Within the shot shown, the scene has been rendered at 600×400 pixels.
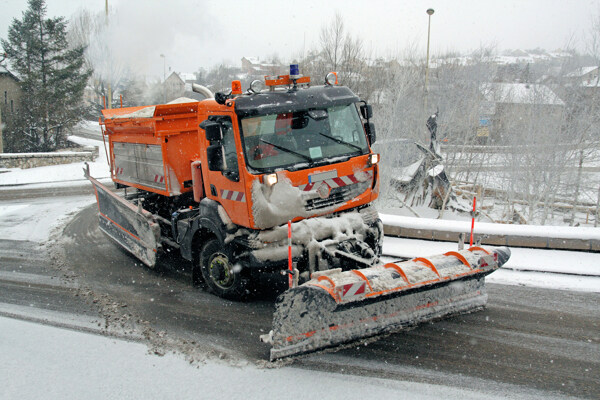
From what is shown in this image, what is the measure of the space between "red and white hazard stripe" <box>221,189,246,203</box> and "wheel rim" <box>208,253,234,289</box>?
2.64ft

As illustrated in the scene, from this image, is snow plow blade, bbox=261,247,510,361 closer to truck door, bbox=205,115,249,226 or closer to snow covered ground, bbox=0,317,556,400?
snow covered ground, bbox=0,317,556,400

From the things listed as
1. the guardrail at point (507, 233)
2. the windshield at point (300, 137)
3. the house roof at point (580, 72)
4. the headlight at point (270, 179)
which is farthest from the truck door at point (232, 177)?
the house roof at point (580, 72)

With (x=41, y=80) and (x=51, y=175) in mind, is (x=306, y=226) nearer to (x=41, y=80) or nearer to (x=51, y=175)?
(x=51, y=175)

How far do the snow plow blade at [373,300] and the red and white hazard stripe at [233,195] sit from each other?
4.82 ft

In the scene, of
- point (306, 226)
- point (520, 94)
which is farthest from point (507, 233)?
point (520, 94)

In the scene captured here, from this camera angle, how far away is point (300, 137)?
5672 millimetres

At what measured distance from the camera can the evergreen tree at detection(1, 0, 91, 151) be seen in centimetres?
2964

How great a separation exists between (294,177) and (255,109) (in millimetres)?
921

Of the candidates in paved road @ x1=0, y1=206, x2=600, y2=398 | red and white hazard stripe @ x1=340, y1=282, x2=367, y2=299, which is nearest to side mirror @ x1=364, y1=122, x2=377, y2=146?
paved road @ x1=0, y1=206, x2=600, y2=398

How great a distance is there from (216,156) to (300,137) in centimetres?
105

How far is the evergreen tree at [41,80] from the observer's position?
29641 mm

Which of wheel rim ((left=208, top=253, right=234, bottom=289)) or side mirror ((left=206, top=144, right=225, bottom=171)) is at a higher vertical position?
side mirror ((left=206, top=144, right=225, bottom=171))

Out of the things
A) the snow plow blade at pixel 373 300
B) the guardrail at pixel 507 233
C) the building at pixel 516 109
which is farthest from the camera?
the building at pixel 516 109

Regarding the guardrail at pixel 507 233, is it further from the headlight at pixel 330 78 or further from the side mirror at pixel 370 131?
the headlight at pixel 330 78
